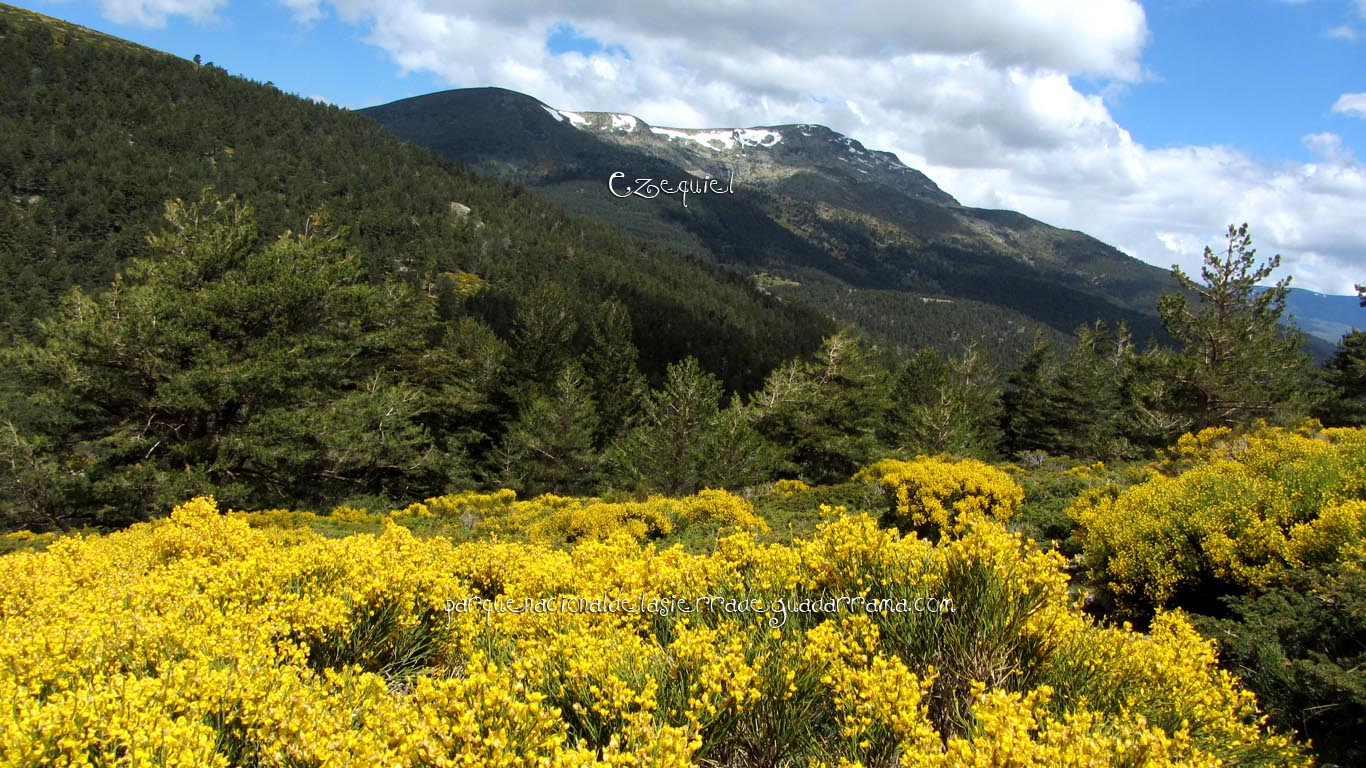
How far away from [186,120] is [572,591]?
174409 millimetres

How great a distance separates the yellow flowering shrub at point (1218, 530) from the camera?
5.96 m

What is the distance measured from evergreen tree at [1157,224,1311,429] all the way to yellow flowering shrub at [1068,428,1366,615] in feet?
58.1

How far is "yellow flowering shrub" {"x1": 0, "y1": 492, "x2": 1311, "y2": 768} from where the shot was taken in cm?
253

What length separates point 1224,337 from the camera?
22016 millimetres

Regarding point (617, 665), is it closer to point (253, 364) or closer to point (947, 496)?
point (947, 496)

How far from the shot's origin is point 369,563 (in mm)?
4738

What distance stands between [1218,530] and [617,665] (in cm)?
665

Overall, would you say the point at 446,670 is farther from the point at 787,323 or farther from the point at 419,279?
the point at 787,323

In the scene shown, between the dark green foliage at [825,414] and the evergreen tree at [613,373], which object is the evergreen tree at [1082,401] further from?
the evergreen tree at [613,373]

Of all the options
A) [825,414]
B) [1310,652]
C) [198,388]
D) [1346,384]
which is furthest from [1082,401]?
[198,388]

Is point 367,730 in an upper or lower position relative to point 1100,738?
lower

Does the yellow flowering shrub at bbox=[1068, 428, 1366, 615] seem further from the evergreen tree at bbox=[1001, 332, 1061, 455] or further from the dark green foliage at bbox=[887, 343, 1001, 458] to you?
the evergreen tree at bbox=[1001, 332, 1061, 455]

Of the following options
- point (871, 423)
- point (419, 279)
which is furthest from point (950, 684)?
point (419, 279)

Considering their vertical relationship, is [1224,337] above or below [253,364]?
above
